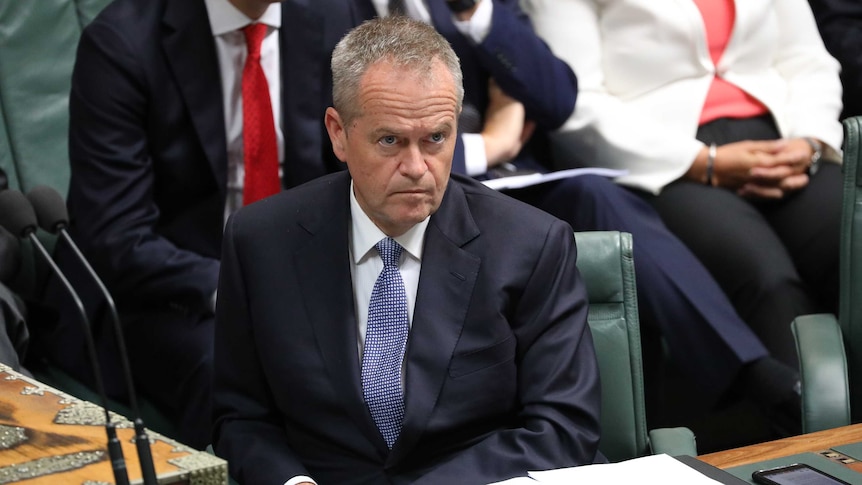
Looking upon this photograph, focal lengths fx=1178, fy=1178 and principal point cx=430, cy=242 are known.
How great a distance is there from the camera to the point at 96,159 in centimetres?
258

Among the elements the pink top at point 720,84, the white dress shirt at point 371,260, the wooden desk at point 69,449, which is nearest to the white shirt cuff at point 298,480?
the white dress shirt at point 371,260

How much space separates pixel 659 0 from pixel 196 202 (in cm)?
134

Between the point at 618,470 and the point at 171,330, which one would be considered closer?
the point at 618,470

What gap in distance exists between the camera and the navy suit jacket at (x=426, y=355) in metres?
1.72

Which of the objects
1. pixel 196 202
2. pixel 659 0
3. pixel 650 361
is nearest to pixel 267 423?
pixel 196 202

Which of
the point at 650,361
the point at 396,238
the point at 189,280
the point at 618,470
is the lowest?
the point at 650,361

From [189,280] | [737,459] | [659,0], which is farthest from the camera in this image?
[659,0]

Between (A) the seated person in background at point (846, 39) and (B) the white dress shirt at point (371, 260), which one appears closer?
(B) the white dress shirt at point (371, 260)

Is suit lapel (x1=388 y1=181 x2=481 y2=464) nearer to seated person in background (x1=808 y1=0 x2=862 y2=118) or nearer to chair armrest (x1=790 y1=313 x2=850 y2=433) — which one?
chair armrest (x1=790 y1=313 x2=850 y2=433)

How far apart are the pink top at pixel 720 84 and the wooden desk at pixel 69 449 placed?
220 centimetres

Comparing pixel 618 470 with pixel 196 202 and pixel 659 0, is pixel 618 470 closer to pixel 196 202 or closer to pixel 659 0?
pixel 196 202

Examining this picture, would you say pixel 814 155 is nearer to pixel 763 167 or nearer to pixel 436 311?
pixel 763 167

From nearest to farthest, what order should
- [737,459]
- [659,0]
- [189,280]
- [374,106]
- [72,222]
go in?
[737,459]
[374,106]
[189,280]
[72,222]
[659,0]

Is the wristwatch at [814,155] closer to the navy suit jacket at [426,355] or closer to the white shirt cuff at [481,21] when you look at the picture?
the white shirt cuff at [481,21]
